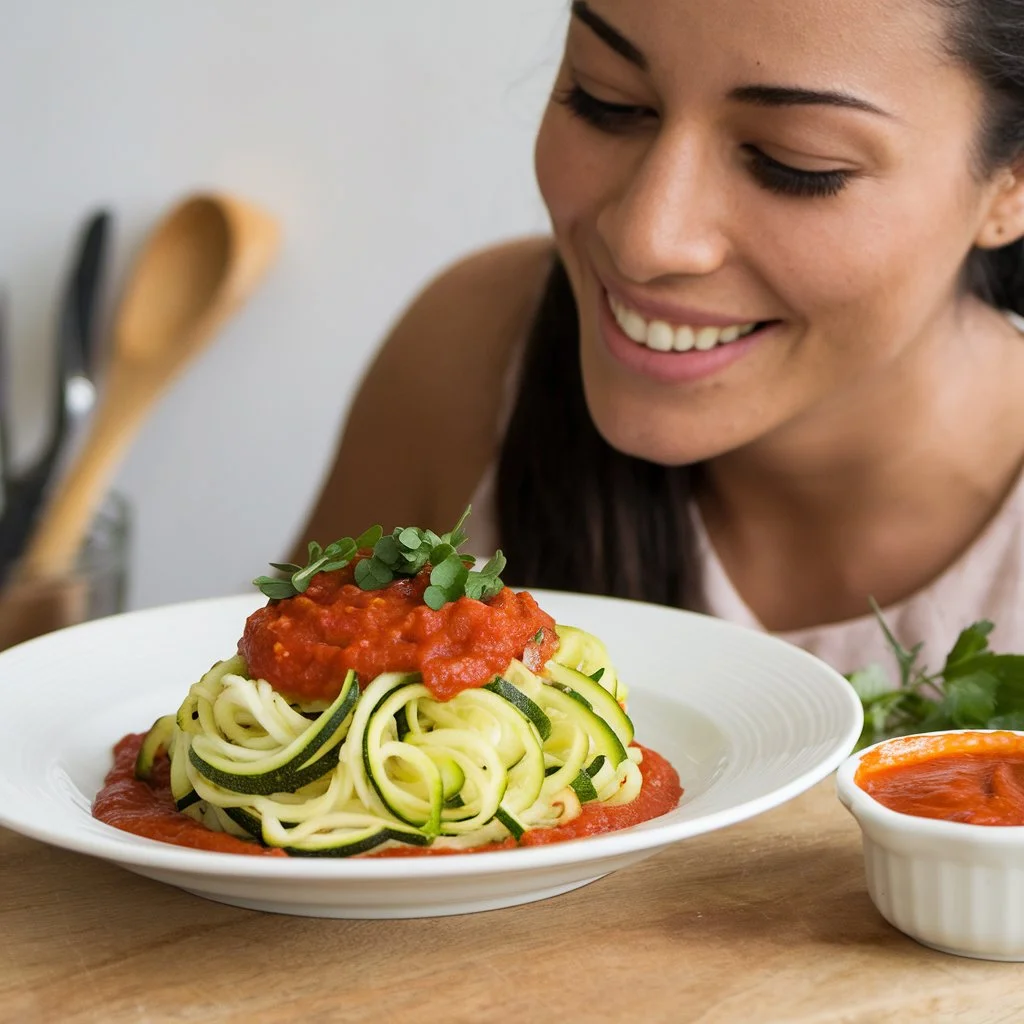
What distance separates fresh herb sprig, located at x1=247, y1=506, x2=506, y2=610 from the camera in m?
1.46

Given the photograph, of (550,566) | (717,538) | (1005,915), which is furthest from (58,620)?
(1005,915)

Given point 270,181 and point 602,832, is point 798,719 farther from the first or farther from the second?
point 270,181

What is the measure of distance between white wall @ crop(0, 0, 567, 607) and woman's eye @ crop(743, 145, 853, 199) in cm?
197

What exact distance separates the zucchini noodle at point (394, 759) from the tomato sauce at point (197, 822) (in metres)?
0.01

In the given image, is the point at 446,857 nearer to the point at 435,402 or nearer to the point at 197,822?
the point at 197,822

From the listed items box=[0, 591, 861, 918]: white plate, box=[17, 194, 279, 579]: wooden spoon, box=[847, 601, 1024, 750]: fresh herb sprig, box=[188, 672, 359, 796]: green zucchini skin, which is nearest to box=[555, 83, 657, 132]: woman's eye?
box=[0, 591, 861, 918]: white plate

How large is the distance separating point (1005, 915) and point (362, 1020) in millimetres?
539

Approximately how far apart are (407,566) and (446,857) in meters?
0.39

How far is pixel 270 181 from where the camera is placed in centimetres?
418

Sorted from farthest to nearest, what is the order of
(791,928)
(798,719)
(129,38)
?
(129,38)
(798,719)
(791,928)

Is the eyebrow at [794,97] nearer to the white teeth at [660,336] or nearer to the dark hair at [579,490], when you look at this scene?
the white teeth at [660,336]

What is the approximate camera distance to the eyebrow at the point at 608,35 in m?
1.99

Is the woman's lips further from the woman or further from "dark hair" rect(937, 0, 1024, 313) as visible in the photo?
"dark hair" rect(937, 0, 1024, 313)

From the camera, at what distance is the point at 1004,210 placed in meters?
2.27
